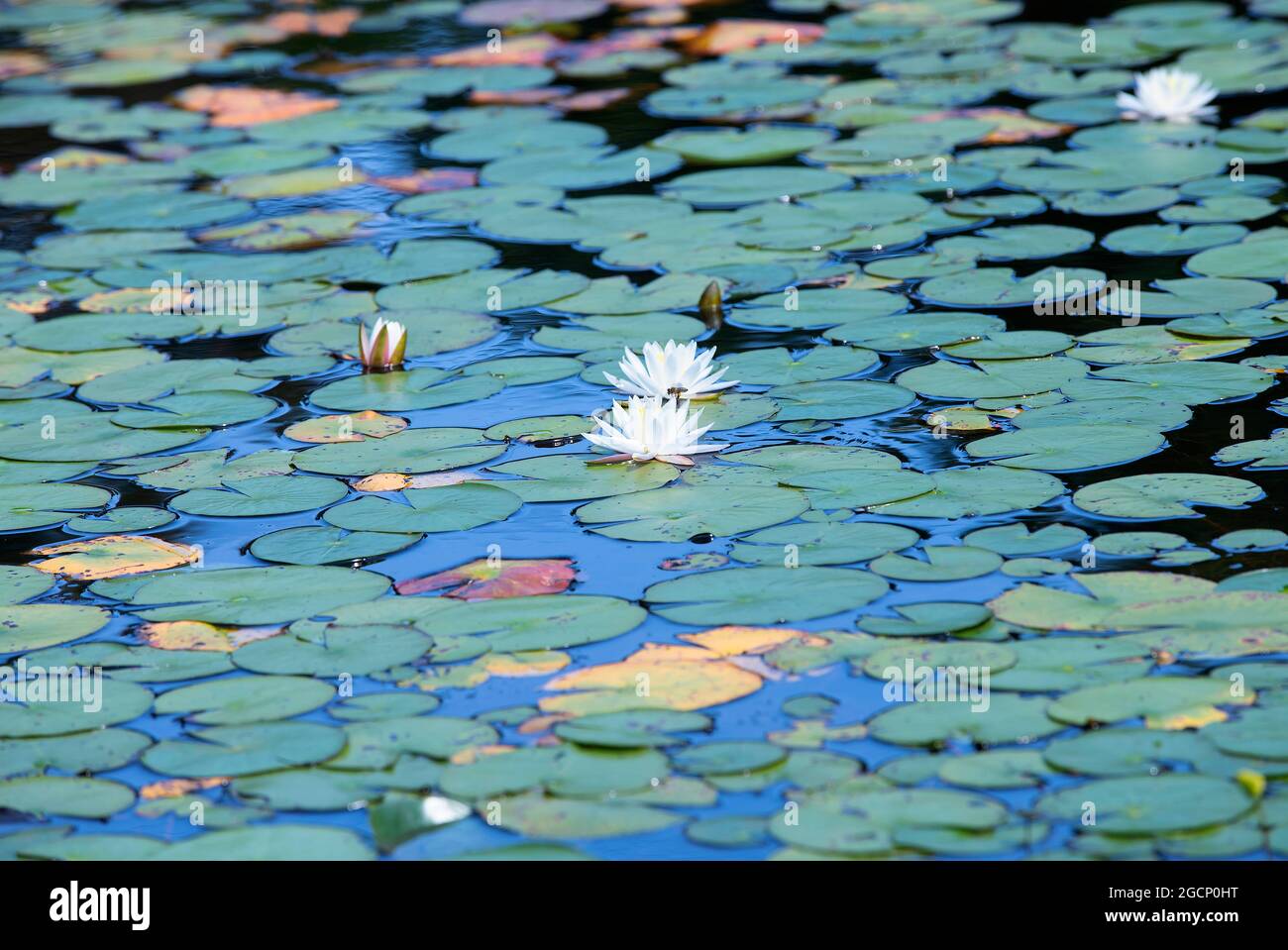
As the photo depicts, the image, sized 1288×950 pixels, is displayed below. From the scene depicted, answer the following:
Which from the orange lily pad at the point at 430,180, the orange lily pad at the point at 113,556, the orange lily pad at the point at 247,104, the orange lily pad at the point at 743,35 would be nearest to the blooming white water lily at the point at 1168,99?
the orange lily pad at the point at 743,35

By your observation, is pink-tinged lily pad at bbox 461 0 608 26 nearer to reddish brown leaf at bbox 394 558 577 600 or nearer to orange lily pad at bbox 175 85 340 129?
orange lily pad at bbox 175 85 340 129

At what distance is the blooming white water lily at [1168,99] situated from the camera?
255 inches

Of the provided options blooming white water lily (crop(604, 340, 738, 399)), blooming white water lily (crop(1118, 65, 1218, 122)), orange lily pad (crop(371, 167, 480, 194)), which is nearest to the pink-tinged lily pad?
orange lily pad (crop(371, 167, 480, 194))

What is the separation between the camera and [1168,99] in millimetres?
6461

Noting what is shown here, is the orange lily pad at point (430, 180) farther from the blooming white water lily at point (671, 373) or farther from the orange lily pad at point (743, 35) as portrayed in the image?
the blooming white water lily at point (671, 373)

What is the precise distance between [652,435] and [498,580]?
0.68 meters

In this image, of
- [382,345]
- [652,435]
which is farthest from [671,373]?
[382,345]

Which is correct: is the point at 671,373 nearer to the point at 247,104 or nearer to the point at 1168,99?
the point at 1168,99

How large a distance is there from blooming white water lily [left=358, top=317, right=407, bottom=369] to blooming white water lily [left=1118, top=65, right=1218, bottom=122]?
3.51 metres

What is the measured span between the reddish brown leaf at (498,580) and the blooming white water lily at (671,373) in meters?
0.79

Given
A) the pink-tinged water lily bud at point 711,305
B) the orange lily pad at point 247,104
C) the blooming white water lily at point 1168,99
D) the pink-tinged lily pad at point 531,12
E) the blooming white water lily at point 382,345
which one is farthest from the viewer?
the pink-tinged lily pad at point 531,12

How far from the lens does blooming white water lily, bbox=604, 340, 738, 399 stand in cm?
418
